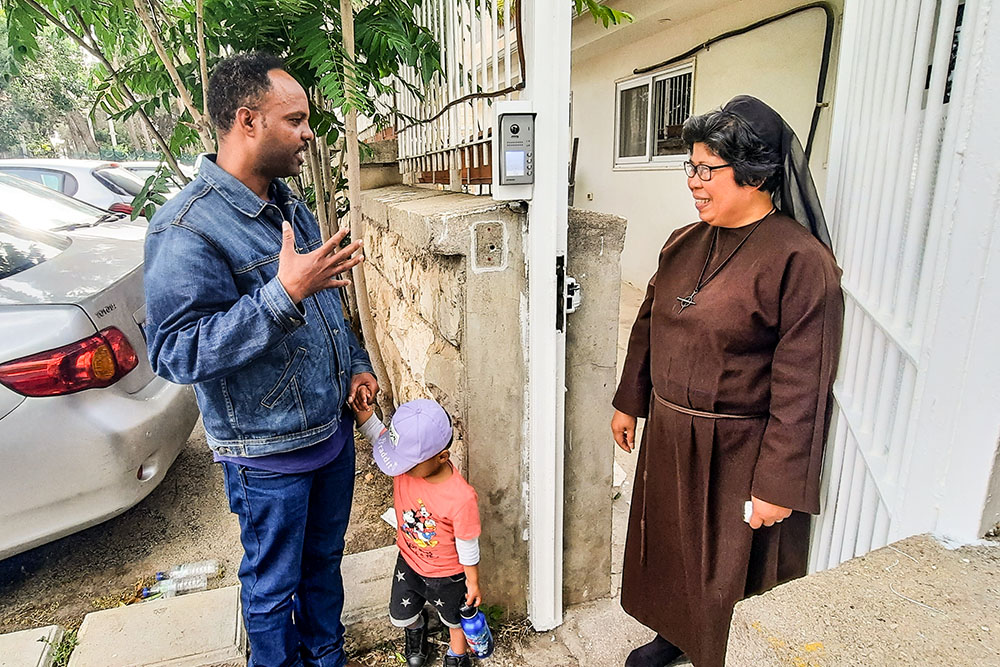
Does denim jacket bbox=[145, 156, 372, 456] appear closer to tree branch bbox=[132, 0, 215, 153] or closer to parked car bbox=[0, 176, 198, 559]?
parked car bbox=[0, 176, 198, 559]

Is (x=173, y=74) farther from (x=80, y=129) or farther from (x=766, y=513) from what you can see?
(x=80, y=129)

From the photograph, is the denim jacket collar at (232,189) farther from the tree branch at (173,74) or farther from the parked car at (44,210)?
the parked car at (44,210)

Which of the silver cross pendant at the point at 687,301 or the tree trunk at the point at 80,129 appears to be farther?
the tree trunk at the point at 80,129

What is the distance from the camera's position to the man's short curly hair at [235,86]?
1.58 m

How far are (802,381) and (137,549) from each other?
284cm

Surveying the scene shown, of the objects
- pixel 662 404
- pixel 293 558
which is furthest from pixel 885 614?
pixel 293 558

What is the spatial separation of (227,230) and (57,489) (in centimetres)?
150

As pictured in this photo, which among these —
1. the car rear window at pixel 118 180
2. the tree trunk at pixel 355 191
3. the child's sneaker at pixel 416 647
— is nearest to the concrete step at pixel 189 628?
the child's sneaker at pixel 416 647

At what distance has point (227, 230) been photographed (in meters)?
1.54

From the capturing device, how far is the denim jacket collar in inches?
62.0

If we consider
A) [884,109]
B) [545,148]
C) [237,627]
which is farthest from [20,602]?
[884,109]

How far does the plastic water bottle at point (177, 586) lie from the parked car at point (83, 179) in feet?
16.2

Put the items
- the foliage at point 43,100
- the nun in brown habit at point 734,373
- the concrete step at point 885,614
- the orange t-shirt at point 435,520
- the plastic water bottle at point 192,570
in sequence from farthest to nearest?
1. the foliage at point 43,100
2. the plastic water bottle at point 192,570
3. the orange t-shirt at point 435,520
4. the nun in brown habit at point 734,373
5. the concrete step at point 885,614

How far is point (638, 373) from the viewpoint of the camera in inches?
79.3
